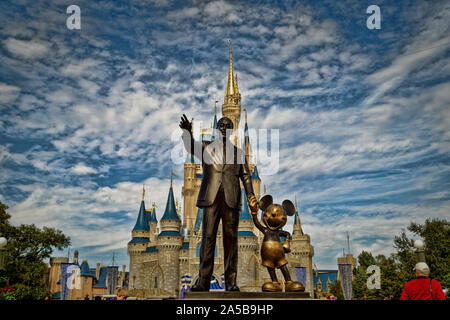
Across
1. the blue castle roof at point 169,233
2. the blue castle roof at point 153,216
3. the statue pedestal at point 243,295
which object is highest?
the blue castle roof at point 153,216

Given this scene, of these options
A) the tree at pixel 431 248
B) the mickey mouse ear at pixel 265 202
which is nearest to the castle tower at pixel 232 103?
the tree at pixel 431 248

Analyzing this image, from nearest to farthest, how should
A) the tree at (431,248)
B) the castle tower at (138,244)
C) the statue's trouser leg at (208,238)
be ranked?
1. the statue's trouser leg at (208,238)
2. the tree at (431,248)
3. the castle tower at (138,244)

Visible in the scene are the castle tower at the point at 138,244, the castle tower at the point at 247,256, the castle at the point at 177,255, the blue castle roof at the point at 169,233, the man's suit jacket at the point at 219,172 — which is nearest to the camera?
the man's suit jacket at the point at 219,172

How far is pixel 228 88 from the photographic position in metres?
60.0

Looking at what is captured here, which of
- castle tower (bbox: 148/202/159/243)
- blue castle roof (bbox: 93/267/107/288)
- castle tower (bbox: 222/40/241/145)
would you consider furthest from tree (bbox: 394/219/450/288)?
blue castle roof (bbox: 93/267/107/288)

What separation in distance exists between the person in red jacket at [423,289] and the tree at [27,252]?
23456 millimetres

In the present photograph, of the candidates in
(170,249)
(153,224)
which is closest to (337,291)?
(170,249)

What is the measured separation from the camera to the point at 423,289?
4043mm

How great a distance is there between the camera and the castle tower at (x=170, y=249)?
132 ft

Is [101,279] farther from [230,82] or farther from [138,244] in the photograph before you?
[230,82]

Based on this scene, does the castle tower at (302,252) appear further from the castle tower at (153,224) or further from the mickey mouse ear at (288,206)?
the mickey mouse ear at (288,206)

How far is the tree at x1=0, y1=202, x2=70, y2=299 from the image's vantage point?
75.1 feet

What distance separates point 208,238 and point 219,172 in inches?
42.8
